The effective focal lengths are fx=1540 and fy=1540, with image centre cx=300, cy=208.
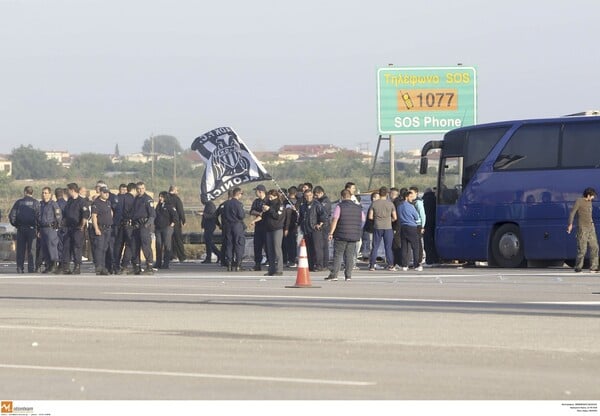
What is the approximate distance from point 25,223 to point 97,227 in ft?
9.91

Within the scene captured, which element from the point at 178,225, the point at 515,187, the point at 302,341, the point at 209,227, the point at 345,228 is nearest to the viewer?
the point at 302,341

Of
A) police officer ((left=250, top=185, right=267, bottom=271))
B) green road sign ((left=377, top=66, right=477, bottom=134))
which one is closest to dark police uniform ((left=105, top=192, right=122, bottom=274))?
police officer ((left=250, top=185, right=267, bottom=271))

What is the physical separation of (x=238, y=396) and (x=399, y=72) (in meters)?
43.3

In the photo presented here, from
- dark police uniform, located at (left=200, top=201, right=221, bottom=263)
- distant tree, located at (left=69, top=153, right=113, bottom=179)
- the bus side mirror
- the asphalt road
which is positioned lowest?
the asphalt road

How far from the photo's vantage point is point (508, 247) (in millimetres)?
32250

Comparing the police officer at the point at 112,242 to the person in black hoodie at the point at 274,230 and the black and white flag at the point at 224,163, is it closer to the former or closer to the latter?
the person in black hoodie at the point at 274,230

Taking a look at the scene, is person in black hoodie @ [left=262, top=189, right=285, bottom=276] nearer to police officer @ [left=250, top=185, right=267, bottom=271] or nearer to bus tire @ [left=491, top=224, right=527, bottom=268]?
police officer @ [left=250, top=185, right=267, bottom=271]

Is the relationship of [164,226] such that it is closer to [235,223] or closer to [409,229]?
[235,223]

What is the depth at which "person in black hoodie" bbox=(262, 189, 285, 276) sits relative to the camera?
91.7ft

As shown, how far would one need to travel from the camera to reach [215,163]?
3778 centimetres

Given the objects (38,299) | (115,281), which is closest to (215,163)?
(115,281)

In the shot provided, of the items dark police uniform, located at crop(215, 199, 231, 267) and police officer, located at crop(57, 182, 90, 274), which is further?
dark police uniform, located at crop(215, 199, 231, 267)

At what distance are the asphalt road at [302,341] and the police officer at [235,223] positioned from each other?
616 cm

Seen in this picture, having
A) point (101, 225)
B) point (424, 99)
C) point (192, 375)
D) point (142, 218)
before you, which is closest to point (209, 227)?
point (101, 225)
